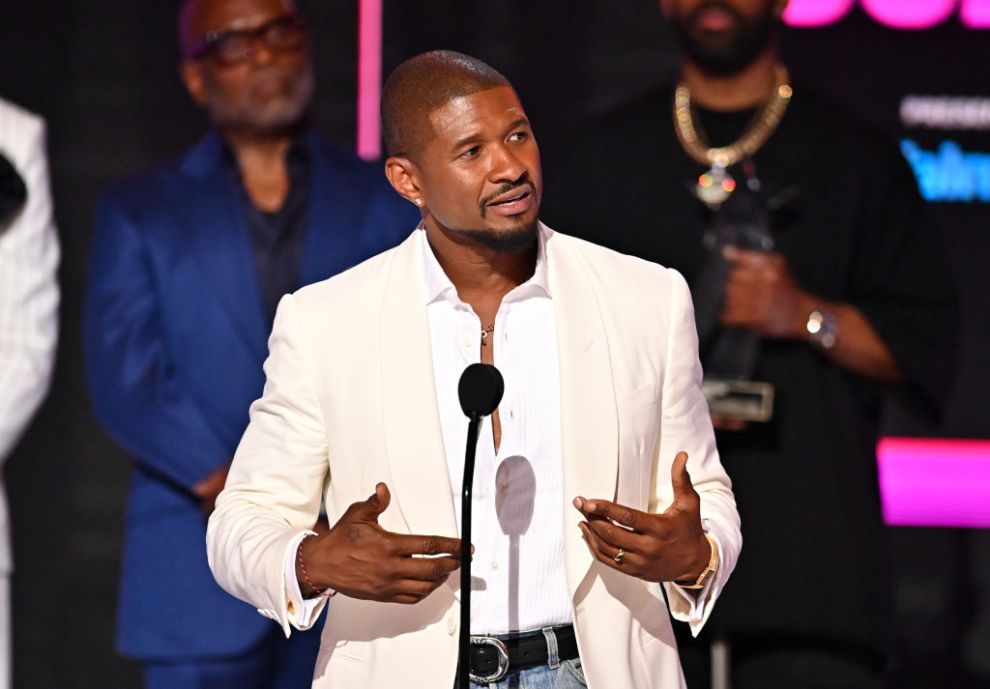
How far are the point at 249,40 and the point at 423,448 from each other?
7.19 feet

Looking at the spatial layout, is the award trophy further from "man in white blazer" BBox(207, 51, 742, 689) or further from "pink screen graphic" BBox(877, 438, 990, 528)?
"man in white blazer" BBox(207, 51, 742, 689)

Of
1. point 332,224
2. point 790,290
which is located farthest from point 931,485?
point 332,224

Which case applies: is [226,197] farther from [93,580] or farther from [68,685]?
[68,685]

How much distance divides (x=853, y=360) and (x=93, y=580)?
8.16 ft

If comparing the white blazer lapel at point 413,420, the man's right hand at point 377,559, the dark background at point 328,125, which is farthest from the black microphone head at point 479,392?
the dark background at point 328,125

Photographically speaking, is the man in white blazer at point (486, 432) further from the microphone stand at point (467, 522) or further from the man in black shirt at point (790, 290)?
the man in black shirt at point (790, 290)

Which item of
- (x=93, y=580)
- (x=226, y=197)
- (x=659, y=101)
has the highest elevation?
(x=659, y=101)

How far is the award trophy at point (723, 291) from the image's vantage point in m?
4.21

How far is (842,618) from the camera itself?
4.15 meters

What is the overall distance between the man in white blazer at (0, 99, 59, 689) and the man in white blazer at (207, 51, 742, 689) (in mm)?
1510

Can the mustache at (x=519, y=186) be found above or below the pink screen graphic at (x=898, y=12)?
below

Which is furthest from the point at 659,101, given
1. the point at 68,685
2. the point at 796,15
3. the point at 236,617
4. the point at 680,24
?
the point at 68,685

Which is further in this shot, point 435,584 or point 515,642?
point 515,642

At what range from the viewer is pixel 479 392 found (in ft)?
7.19
